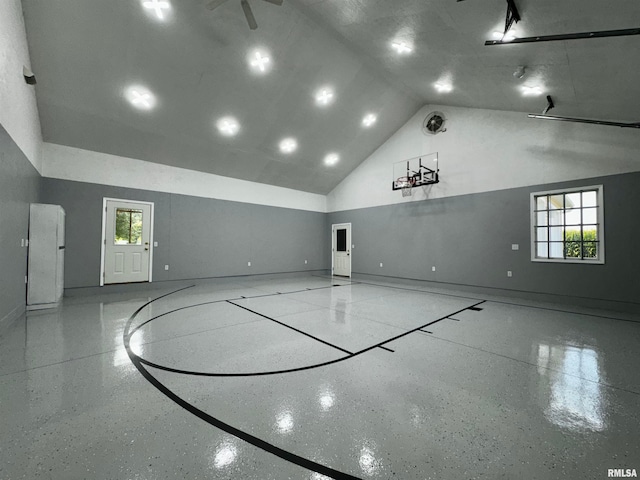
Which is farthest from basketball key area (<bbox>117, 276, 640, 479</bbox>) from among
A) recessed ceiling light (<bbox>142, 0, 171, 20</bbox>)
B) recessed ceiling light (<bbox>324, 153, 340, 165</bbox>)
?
recessed ceiling light (<bbox>324, 153, 340, 165</bbox>)

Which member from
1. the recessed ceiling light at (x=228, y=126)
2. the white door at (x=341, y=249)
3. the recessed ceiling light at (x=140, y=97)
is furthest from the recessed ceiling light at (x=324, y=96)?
the white door at (x=341, y=249)

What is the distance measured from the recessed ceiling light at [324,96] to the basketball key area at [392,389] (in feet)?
16.0

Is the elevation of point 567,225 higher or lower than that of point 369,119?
lower

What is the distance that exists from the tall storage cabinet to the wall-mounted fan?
853 cm

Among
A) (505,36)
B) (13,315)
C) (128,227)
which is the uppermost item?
(505,36)

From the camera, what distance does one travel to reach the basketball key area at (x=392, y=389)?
137 cm

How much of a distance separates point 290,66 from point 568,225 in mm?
6459

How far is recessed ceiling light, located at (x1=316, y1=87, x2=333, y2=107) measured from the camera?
5.77 m

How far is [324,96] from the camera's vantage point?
591cm

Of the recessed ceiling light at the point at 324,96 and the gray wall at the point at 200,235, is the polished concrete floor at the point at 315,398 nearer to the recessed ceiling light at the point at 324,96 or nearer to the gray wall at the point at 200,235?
the gray wall at the point at 200,235

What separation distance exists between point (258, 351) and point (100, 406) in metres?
1.31

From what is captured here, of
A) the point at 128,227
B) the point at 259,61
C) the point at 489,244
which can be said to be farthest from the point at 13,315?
the point at 489,244

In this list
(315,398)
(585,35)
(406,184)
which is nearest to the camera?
(315,398)

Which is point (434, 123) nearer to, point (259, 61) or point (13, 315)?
point (259, 61)
